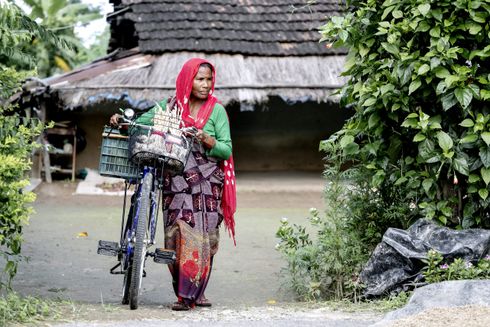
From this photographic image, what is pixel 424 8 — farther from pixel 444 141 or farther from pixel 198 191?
pixel 198 191

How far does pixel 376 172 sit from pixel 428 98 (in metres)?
0.65

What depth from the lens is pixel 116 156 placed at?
226 inches

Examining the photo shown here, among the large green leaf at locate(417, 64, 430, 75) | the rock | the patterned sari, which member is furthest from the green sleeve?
the rock

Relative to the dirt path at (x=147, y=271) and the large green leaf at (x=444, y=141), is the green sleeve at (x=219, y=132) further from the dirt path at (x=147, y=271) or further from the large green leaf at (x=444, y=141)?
the large green leaf at (x=444, y=141)

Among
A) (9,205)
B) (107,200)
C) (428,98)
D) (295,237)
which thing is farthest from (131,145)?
(107,200)

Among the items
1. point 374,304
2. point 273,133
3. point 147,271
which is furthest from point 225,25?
point 374,304

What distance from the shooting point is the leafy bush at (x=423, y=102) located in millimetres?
5484

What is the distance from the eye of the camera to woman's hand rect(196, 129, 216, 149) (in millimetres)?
5586

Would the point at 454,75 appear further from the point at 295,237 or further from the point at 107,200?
the point at 107,200

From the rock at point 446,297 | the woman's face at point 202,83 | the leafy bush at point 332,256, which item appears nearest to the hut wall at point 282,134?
the leafy bush at point 332,256

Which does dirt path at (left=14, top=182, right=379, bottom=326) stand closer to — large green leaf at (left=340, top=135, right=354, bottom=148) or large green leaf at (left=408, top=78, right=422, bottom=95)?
large green leaf at (left=340, top=135, right=354, bottom=148)

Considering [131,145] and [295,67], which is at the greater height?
[295,67]

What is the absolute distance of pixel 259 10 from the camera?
17203mm

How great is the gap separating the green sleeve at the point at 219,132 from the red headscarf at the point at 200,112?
1.6 inches
